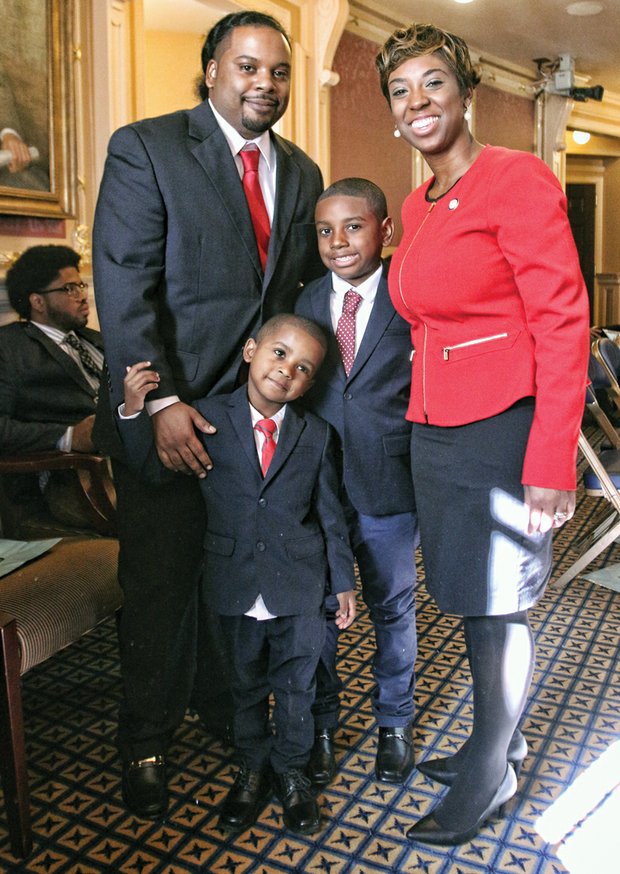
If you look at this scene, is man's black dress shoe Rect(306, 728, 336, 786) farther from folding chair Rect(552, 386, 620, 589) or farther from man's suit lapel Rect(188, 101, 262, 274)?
folding chair Rect(552, 386, 620, 589)

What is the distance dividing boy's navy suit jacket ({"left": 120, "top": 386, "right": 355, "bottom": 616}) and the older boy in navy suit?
105 mm

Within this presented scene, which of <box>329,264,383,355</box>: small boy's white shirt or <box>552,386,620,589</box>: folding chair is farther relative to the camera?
<box>552,386,620,589</box>: folding chair

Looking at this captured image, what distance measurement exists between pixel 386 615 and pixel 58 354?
156cm

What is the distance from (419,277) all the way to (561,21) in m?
7.42

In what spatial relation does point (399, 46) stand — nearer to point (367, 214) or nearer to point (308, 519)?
point (367, 214)

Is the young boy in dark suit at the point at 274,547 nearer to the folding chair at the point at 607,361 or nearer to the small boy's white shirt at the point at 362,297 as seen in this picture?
the small boy's white shirt at the point at 362,297

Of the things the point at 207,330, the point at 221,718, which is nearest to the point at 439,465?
the point at 207,330

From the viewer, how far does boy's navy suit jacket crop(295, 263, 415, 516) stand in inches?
78.0

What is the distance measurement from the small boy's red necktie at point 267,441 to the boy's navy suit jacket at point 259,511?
3cm

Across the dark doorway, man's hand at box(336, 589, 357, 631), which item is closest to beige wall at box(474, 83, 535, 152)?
the dark doorway

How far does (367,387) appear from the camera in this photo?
6.52 ft

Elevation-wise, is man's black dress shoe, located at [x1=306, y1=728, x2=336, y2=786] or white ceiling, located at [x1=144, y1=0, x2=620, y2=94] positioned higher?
white ceiling, located at [x1=144, y1=0, x2=620, y2=94]

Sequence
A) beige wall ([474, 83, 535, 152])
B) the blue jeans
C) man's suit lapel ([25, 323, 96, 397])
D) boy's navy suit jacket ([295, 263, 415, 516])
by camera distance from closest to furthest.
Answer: boy's navy suit jacket ([295, 263, 415, 516]) < the blue jeans < man's suit lapel ([25, 323, 96, 397]) < beige wall ([474, 83, 535, 152])

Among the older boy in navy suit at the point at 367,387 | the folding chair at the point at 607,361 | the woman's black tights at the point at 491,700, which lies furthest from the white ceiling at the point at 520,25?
the woman's black tights at the point at 491,700
